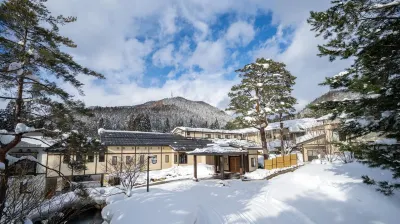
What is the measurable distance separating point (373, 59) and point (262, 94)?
1603 cm

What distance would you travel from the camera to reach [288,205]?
9195 millimetres

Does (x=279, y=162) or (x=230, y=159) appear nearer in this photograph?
(x=279, y=162)

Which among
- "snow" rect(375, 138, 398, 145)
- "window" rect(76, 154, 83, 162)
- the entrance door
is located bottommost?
the entrance door

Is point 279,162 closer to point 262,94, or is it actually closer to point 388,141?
point 262,94

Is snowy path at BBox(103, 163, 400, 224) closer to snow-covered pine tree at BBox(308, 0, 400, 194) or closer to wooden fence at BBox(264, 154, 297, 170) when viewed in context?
snow-covered pine tree at BBox(308, 0, 400, 194)

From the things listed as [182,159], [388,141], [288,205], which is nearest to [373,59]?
[388,141]

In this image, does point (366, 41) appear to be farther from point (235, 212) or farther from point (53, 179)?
point (53, 179)

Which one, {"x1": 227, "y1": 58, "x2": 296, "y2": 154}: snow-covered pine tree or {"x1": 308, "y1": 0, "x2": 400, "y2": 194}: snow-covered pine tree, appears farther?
{"x1": 227, "y1": 58, "x2": 296, "y2": 154}: snow-covered pine tree

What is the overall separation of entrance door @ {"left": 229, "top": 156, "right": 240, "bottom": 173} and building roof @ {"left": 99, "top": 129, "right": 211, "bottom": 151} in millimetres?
5233

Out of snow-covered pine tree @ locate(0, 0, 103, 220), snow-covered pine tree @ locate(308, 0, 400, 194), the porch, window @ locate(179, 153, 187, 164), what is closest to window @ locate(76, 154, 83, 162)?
snow-covered pine tree @ locate(0, 0, 103, 220)

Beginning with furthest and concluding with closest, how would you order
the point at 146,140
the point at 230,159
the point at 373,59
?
the point at 146,140, the point at 230,159, the point at 373,59

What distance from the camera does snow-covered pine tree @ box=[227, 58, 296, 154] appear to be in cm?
2080

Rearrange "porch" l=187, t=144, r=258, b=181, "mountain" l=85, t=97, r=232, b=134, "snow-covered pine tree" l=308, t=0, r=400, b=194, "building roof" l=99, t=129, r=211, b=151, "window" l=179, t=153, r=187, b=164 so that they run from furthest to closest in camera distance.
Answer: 1. "mountain" l=85, t=97, r=232, b=134
2. "window" l=179, t=153, r=187, b=164
3. "building roof" l=99, t=129, r=211, b=151
4. "porch" l=187, t=144, r=258, b=181
5. "snow-covered pine tree" l=308, t=0, r=400, b=194

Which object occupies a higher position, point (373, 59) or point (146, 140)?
point (373, 59)
